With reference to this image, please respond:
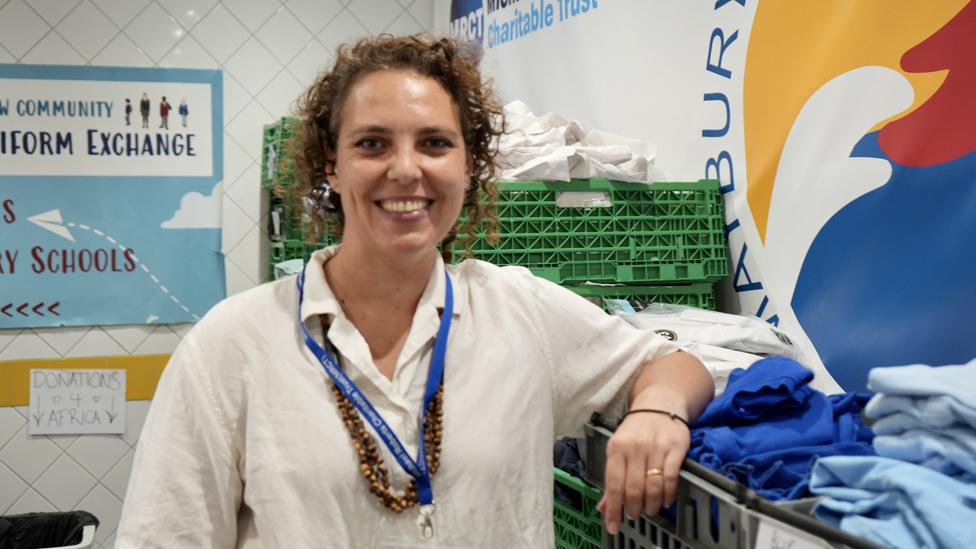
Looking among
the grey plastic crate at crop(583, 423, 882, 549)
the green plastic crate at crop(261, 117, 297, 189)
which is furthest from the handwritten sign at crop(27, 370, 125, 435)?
the grey plastic crate at crop(583, 423, 882, 549)

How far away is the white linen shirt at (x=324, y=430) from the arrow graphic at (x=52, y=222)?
2877 mm

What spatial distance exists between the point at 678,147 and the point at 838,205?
0.76 metres

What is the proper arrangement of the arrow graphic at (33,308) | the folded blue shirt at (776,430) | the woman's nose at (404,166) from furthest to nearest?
the arrow graphic at (33,308), the woman's nose at (404,166), the folded blue shirt at (776,430)

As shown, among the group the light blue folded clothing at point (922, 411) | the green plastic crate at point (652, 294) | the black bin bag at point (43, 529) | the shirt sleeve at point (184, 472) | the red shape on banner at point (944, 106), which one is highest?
the red shape on banner at point (944, 106)

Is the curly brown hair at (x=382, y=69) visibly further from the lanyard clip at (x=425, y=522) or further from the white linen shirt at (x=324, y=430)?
the lanyard clip at (x=425, y=522)

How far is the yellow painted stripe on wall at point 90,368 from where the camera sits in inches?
158

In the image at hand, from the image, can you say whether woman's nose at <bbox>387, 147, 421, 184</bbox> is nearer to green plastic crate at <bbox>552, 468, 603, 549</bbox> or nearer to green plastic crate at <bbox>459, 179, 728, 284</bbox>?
green plastic crate at <bbox>552, 468, 603, 549</bbox>

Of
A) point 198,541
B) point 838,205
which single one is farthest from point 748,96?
point 198,541

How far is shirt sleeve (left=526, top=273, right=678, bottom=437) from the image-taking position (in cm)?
168

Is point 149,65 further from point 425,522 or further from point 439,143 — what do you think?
point 425,522

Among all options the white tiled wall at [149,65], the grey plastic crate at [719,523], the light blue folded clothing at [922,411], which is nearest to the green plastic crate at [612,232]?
the grey plastic crate at [719,523]

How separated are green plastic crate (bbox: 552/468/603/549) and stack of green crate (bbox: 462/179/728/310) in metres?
0.63

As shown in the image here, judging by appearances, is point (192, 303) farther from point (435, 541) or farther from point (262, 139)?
point (435, 541)

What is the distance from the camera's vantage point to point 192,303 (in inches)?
166
